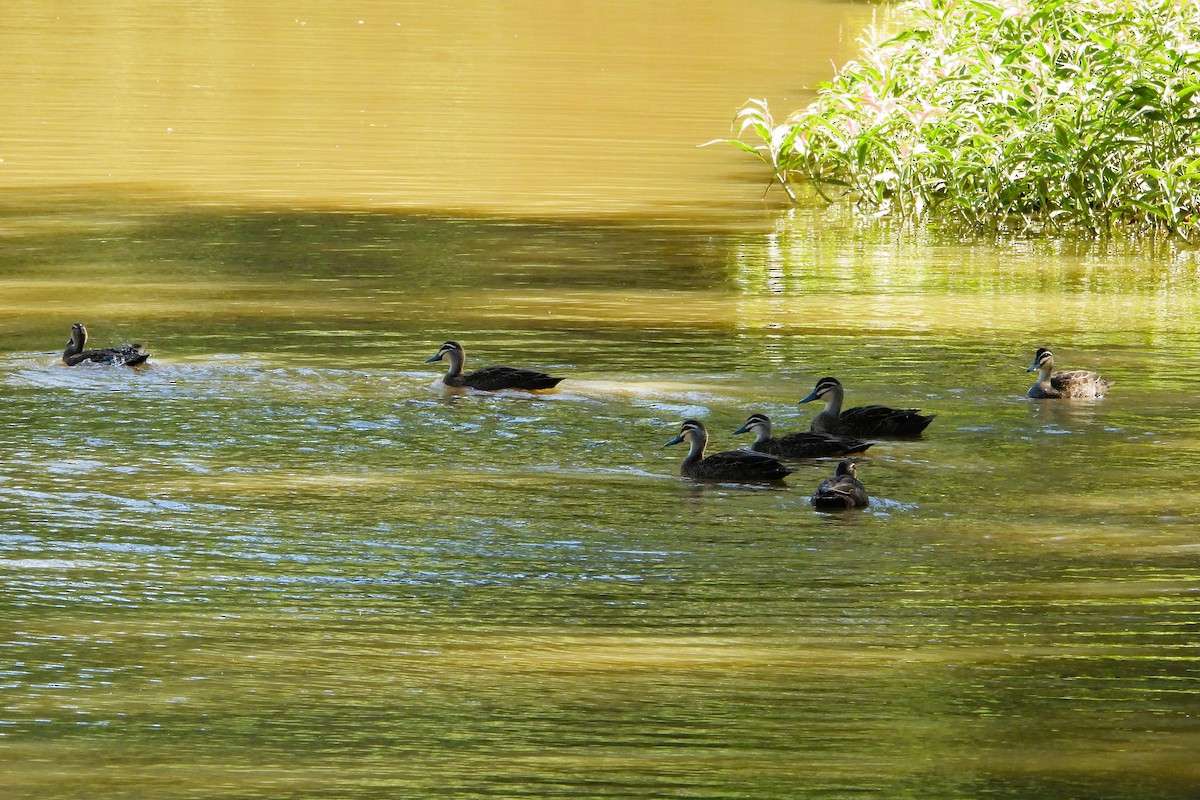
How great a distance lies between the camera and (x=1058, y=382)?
458 inches

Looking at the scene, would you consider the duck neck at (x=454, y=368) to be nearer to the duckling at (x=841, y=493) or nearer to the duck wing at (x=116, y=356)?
the duck wing at (x=116, y=356)

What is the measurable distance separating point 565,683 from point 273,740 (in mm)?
1037

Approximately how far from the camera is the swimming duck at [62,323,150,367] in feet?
39.5

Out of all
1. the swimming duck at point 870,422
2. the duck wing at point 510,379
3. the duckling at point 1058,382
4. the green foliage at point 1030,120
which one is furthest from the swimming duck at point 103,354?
the green foliage at point 1030,120

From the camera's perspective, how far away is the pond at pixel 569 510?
21.3ft

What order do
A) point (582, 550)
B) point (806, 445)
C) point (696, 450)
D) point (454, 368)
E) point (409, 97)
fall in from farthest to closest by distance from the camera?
point (409, 97) → point (454, 368) → point (806, 445) → point (696, 450) → point (582, 550)

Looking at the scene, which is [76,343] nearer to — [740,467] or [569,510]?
[569,510]

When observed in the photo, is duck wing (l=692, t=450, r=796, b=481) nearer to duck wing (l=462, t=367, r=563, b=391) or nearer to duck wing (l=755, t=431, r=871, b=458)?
duck wing (l=755, t=431, r=871, b=458)

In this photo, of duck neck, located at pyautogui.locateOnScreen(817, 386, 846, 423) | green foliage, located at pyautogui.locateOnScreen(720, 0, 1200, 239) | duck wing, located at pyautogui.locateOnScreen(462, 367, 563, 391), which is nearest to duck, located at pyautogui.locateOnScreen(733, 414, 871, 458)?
duck neck, located at pyautogui.locateOnScreen(817, 386, 846, 423)

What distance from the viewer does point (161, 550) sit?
861 centimetres

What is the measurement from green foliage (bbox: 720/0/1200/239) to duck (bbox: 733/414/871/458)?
23.7 feet

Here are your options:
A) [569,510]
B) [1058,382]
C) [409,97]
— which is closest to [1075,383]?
[1058,382]

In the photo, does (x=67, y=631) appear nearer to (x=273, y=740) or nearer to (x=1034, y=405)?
(x=273, y=740)

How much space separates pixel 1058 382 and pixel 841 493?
2.84 metres
